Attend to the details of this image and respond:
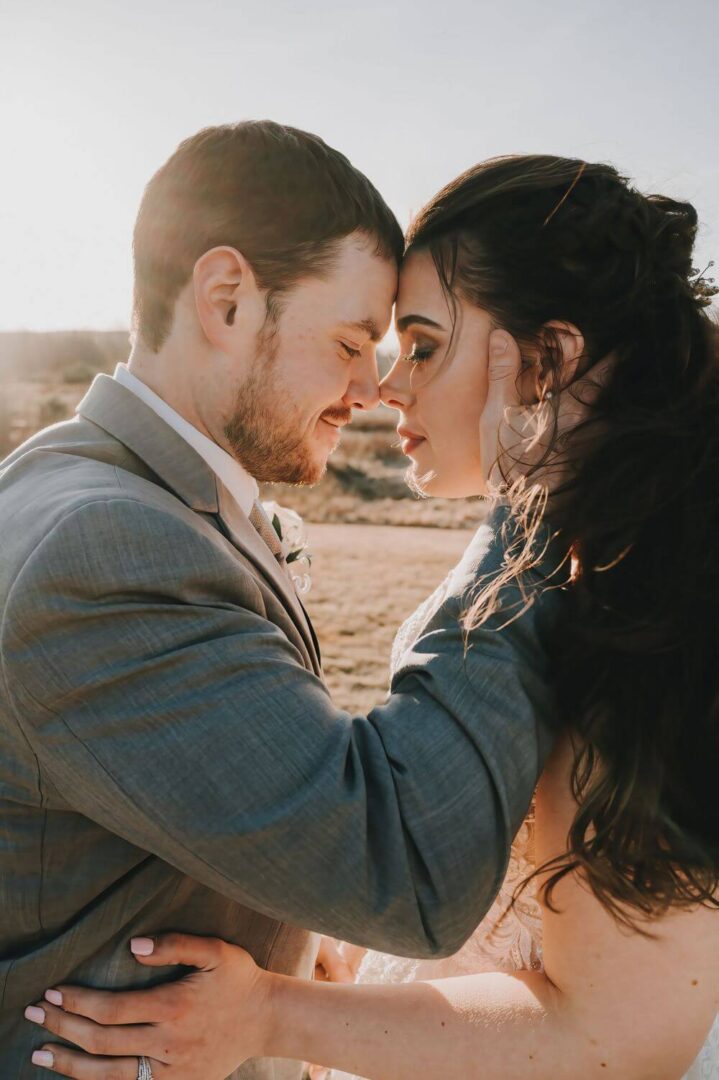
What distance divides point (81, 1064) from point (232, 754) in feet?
2.21

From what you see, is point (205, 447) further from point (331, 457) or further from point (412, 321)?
point (331, 457)

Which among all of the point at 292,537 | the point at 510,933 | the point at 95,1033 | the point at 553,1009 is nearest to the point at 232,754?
the point at 95,1033

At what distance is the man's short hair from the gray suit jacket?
808 millimetres

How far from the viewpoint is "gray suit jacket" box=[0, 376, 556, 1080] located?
1.37 m

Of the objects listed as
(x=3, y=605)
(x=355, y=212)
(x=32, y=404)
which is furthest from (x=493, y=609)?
(x=32, y=404)

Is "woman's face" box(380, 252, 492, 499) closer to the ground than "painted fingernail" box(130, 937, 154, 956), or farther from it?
farther from it

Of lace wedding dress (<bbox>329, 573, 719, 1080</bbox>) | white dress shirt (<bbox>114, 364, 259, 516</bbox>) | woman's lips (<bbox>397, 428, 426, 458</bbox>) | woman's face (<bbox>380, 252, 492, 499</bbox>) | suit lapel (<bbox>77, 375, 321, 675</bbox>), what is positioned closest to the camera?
suit lapel (<bbox>77, 375, 321, 675</bbox>)

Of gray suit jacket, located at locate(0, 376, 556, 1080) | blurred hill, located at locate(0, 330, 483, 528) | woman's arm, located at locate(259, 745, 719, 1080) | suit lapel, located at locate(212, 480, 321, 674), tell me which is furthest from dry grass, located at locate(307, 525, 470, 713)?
gray suit jacket, located at locate(0, 376, 556, 1080)

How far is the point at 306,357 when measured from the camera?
2271mm

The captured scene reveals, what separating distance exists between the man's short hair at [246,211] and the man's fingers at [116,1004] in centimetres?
Result: 143

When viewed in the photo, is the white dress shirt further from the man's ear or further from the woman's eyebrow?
the woman's eyebrow

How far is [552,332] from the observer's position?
7.02 ft

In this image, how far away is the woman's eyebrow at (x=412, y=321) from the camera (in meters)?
2.36

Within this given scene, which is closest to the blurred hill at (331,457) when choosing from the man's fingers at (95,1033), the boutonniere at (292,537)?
the boutonniere at (292,537)
